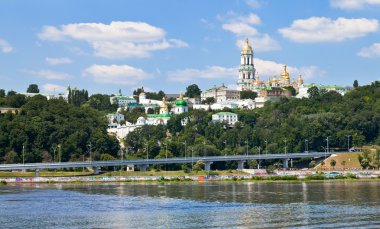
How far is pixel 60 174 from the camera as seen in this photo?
381ft

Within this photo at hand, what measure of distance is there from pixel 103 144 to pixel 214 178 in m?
33.0

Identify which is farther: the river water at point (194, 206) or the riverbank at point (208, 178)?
the riverbank at point (208, 178)

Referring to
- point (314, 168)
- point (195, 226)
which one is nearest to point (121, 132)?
point (314, 168)

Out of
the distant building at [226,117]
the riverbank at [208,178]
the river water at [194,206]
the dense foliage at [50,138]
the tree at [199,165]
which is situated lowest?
the river water at [194,206]

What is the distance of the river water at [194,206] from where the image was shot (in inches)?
2319

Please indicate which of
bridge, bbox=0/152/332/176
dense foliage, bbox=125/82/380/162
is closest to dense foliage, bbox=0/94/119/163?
dense foliage, bbox=125/82/380/162

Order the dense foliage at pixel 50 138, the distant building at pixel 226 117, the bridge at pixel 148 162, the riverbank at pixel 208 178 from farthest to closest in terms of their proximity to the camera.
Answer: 1. the distant building at pixel 226 117
2. the dense foliage at pixel 50 138
3. the bridge at pixel 148 162
4. the riverbank at pixel 208 178

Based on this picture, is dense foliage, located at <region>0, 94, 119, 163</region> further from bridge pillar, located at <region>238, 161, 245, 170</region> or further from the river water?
the river water

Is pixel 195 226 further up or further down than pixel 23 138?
further down

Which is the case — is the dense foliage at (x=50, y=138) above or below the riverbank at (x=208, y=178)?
above

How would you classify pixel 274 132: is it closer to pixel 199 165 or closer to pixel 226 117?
pixel 199 165

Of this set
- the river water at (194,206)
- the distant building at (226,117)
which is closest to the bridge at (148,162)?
the river water at (194,206)

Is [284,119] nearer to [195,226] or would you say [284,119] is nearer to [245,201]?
[245,201]

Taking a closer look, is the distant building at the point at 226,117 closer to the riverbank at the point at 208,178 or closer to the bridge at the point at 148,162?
the bridge at the point at 148,162
